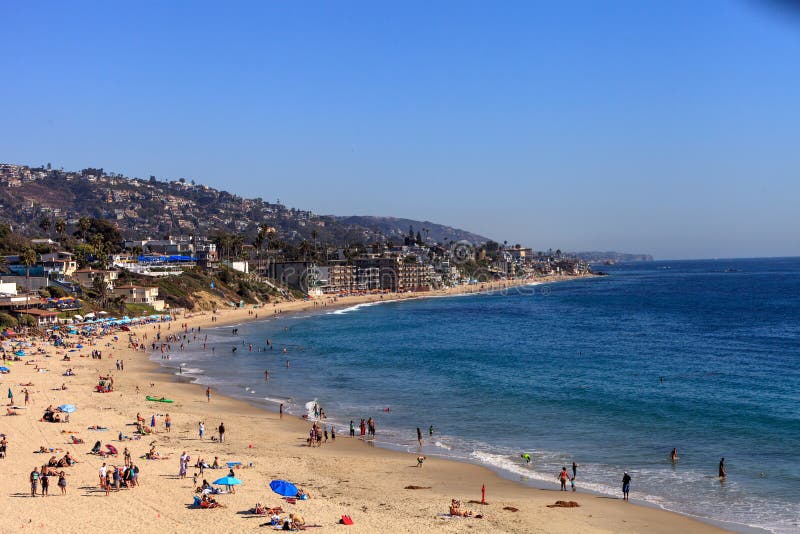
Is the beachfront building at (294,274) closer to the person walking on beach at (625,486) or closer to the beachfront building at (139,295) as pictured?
the beachfront building at (139,295)

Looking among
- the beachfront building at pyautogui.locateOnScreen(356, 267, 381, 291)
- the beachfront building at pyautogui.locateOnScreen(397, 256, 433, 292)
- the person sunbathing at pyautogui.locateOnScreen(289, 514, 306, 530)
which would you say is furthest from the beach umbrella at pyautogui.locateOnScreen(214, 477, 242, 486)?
the beachfront building at pyautogui.locateOnScreen(397, 256, 433, 292)

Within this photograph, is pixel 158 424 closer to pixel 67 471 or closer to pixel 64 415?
pixel 64 415

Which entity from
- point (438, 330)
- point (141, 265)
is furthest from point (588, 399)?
point (141, 265)

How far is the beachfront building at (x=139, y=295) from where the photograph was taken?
3637 inches

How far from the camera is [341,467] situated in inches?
1053

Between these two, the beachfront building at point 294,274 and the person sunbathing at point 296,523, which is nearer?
the person sunbathing at point 296,523

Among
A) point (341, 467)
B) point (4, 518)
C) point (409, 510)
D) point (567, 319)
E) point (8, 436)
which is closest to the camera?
point (4, 518)

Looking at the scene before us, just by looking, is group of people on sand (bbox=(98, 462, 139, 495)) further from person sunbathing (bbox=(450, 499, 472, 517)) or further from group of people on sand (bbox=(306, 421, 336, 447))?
person sunbathing (bbox=(450, 499, 472, 517))

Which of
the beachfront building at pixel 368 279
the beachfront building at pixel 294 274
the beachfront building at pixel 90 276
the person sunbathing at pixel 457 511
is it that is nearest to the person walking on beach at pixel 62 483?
the person sunbathing at pixel 457 511

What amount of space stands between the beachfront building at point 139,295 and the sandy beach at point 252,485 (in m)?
56.1

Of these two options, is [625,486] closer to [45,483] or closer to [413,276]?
[45,483]

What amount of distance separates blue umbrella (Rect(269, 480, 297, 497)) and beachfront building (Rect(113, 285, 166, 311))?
76092mm

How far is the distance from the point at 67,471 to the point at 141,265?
9734 centimetres

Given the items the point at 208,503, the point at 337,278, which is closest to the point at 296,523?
the point at 208,503
